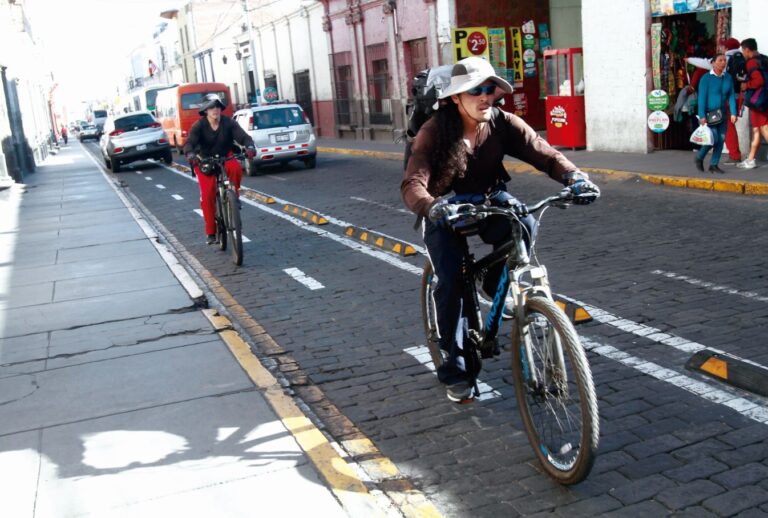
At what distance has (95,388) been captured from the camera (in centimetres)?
562

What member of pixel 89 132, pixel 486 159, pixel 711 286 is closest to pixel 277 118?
pixel 711 286

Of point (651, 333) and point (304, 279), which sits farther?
point (304, 279)

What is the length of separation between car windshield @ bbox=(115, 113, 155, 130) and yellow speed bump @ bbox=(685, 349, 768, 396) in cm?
2598

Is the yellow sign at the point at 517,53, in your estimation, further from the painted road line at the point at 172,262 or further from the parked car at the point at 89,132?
the parked car at the point at 89,132

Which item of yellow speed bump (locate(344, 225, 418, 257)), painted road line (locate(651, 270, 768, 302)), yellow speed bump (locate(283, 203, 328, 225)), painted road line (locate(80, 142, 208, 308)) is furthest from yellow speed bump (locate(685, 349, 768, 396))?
yellow speed bump (locate(283, 203, 328, 225))

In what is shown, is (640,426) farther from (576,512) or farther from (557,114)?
(557,114)

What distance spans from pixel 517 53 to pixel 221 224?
15735 millimetres

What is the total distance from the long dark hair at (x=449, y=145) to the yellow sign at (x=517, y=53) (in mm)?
20627

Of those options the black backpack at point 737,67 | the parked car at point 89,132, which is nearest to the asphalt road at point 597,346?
the black backpack at point 737,67

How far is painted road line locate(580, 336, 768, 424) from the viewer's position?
4426 mm

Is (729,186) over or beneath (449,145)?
beneath

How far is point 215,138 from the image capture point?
10.2 meters

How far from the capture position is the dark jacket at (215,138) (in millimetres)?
10188

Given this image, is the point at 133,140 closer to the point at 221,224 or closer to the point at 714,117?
the point at 221,224
